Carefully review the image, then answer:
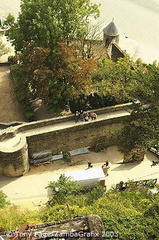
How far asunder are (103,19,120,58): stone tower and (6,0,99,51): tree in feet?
20.8

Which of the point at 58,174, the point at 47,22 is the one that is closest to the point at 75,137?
the point at 58,174

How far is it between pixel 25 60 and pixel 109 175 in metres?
9.95

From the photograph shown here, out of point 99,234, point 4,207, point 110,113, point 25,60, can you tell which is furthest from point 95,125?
point 99,234

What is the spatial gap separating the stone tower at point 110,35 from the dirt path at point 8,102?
989 centimetres

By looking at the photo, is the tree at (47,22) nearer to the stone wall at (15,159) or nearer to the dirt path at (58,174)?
the stone wall at (15,159)

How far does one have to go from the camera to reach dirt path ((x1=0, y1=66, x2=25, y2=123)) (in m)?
23.3

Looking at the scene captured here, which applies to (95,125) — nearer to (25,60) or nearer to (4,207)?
(25,60)

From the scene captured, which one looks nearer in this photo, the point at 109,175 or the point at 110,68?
the point at 109,175

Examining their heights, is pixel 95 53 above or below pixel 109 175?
above

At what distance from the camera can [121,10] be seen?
44.2 metres

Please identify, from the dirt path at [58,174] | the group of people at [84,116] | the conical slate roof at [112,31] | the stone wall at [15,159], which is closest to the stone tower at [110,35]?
the conical slate roof at [112,31]

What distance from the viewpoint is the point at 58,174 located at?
19.1 meters

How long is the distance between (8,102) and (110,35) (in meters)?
11.4

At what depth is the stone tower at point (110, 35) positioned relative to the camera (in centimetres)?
2742
